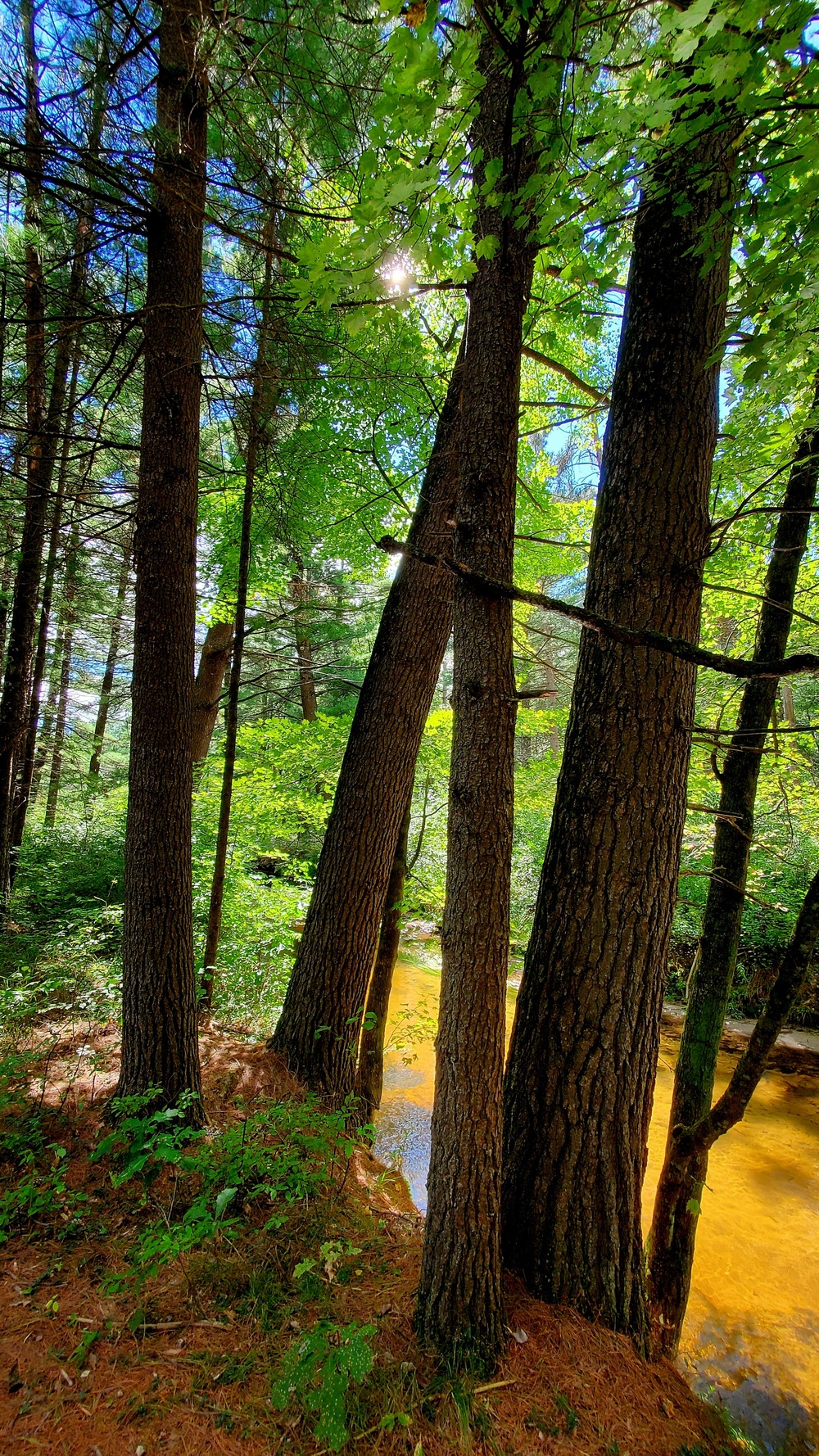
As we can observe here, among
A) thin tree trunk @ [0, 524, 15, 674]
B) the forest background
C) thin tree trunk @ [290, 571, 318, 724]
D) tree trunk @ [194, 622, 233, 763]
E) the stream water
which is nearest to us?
the forest background

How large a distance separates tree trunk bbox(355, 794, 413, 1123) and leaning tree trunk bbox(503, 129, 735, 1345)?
1914 mm

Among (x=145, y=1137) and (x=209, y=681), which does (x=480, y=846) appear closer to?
(x=145, y=1137)

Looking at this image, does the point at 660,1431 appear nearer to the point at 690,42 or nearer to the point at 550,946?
the point at 550,946

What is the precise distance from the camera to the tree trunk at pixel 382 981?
13.6 feet

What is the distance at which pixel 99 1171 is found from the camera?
2812 mm

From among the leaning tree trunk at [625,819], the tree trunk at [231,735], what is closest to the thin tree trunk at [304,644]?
the tree trunk at [231,735]

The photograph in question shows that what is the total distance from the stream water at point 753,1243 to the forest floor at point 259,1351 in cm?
133

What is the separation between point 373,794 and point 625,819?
200cm

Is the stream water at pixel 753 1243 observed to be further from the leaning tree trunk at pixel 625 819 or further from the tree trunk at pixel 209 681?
the tree trunk at pixel 209 681

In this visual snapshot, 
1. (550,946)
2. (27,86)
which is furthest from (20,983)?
(27,86)

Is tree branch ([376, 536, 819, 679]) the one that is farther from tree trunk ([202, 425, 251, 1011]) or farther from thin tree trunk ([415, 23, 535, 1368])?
tree trunk ([202, 425, 251, 1011])

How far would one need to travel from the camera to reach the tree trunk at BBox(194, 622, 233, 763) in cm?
868

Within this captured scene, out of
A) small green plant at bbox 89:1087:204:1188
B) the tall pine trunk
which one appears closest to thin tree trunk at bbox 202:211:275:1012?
the tall pine trunk

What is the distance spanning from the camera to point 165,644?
10.5 feet
